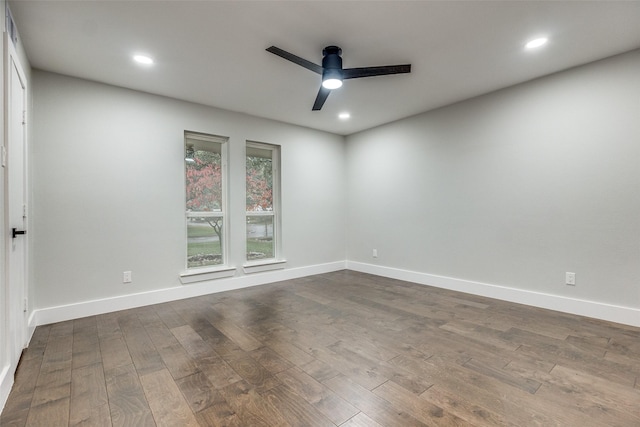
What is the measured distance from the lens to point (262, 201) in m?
4.89

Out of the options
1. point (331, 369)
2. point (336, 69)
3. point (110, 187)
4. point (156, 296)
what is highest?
A: point (336, 69)

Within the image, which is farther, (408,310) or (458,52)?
(408,310)

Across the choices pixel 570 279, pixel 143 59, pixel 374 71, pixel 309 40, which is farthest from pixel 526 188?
pixel 143 59

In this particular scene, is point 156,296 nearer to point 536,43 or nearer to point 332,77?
point 332,77

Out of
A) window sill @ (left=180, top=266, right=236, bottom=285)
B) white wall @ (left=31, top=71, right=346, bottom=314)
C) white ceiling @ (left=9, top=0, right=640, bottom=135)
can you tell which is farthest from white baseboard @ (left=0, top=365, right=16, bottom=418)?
white ceiling @ (left=9, top=0, right=640, bottom=135)

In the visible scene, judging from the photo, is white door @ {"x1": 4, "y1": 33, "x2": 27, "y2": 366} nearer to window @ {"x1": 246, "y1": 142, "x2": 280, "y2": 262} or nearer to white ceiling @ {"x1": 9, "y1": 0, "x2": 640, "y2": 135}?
white ceiling @ {"x1": 9, "y1": 0, "x2": 640, "y2": 135}

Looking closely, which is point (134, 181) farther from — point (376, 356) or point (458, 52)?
point (458, 52)

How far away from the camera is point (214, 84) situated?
11.4ft

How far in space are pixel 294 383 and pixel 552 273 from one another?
3098mm

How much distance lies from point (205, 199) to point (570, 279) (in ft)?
14.8

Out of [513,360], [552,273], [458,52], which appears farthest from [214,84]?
[552,273]

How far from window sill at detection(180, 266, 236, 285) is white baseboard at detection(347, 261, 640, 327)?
8.45 ft

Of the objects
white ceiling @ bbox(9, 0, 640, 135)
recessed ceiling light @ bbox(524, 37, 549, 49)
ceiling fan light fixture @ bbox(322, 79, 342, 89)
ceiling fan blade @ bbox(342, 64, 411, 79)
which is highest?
white ceiling @ bbox(9, 0, 640, 135)

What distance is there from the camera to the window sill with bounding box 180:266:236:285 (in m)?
3.96
